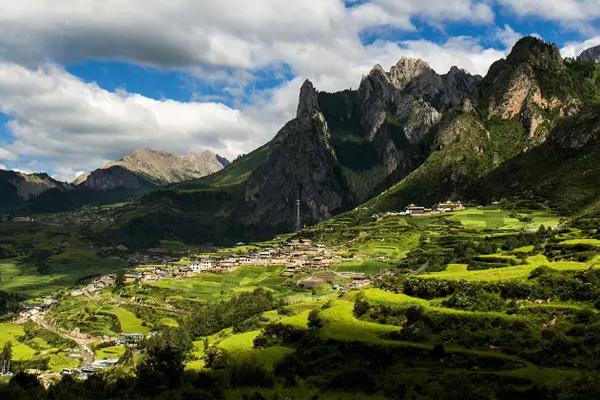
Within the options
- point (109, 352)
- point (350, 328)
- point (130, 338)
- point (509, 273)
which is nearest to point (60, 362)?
point (109, 352)

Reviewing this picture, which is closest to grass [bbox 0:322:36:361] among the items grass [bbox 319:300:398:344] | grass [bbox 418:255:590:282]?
grass [bbox 319:300:398:344]

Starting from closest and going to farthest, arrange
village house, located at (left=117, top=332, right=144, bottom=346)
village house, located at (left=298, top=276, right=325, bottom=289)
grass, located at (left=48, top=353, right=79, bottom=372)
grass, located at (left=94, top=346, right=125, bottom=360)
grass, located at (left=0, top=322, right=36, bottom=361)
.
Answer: grass, located at (left=48, top=353, right=79, bottom=372)
grass, located at (left=94, top=346, right=125, bottom=360)
grass, located at (left=0, top=322, right=36, bottom=361)
village house, located at (left=117, top=332, right=144, bottom=346)
village house, located at (left=298, top=276, right=325, bottom=289)

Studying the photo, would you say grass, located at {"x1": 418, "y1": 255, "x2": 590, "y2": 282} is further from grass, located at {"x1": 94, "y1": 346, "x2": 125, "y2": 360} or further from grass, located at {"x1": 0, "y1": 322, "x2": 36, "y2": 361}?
grass, located at {"x1": 0, "y1": 322, "x2": 36, "y2": 361}

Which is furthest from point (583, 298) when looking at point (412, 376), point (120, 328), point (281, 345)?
point (120, 328)

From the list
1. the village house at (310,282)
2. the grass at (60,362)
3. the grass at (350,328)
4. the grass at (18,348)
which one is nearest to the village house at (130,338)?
the grass at (60,362)

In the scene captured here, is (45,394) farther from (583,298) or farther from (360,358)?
(583,298)

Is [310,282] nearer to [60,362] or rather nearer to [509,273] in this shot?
[60,362]

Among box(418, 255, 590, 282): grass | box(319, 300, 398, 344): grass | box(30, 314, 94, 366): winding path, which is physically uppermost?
box(418, 255, 590, 282): grass

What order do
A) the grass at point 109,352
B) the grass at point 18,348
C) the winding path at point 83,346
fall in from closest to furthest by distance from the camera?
the grass at point 109,352
the winding path at point 83,346
the grass at point 18,348

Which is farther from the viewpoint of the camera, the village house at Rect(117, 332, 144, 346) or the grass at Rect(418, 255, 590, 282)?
the village house at Rect(117, 332, 144, 346)

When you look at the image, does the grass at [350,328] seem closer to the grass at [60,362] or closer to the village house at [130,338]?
the grass at [60,362]

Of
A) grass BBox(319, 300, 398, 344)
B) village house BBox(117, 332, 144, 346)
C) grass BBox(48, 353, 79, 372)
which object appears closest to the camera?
grass BBox(319, 300, 398, 344)
